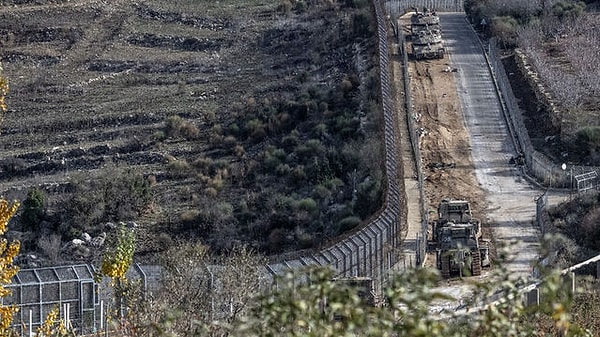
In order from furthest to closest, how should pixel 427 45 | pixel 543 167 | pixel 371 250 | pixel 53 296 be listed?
pixel 427 45 < pixel 543 167 < pixel 371 250 < pixel 53 296

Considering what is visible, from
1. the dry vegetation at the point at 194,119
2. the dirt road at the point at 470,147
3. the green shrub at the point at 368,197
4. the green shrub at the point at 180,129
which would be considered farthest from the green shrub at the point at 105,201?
the dirt road at the point at 470,147

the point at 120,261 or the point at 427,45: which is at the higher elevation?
the point at 120,261

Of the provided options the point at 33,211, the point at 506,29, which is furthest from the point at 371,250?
the point at 506,29

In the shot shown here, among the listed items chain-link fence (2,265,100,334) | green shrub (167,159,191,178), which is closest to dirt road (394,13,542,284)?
green shrub (167,159,191,178)

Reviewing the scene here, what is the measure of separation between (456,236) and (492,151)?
1564cm

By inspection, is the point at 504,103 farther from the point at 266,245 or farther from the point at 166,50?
the point at 166,50

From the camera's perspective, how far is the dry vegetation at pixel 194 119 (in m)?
53.3

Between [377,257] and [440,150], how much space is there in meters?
17.7

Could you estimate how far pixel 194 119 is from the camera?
227 ft

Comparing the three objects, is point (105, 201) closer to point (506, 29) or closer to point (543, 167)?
point (543, 167)

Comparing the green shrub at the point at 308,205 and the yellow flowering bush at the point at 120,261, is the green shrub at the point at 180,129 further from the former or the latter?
the yellow flowering bush at the point at 120,261

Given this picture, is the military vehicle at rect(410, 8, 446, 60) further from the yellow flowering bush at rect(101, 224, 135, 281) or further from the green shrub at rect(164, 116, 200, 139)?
the yellow flowering bush at rect(101, 224, 135, 281)

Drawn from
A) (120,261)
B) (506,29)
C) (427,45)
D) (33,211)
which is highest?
(120,261)

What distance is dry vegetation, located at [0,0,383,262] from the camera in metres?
53.3
